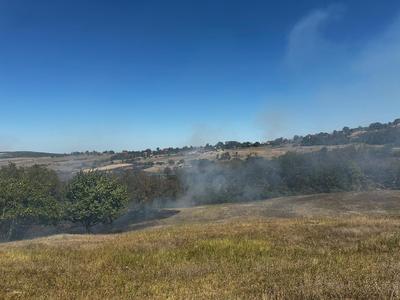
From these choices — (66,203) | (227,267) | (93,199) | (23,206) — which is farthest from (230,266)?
(23,206)

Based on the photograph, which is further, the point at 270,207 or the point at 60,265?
the point at 270,207

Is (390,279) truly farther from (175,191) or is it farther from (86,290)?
(175,191)

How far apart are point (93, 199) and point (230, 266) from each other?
57.6m

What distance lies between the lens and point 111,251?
1758cm

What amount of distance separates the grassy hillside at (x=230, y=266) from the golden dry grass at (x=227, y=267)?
1.0 inches

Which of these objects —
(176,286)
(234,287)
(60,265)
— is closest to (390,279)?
(234,287)

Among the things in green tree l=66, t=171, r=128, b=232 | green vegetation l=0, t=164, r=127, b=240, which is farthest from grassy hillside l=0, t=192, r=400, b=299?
green vegetation l=0, t=164, r=127, b=240

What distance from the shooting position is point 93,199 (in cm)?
6906

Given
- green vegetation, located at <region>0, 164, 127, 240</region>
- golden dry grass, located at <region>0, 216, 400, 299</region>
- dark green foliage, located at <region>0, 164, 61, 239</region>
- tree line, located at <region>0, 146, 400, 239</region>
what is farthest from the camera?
tree line, located at <region>0, 146, 400, 239</region>

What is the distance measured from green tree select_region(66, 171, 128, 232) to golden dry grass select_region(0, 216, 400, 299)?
49235 mm

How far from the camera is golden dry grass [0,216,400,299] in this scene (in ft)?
32.8

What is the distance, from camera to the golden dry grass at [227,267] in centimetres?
998

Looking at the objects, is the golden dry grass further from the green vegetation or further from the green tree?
the green vegetation

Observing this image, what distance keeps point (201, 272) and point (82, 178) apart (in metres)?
60.8
